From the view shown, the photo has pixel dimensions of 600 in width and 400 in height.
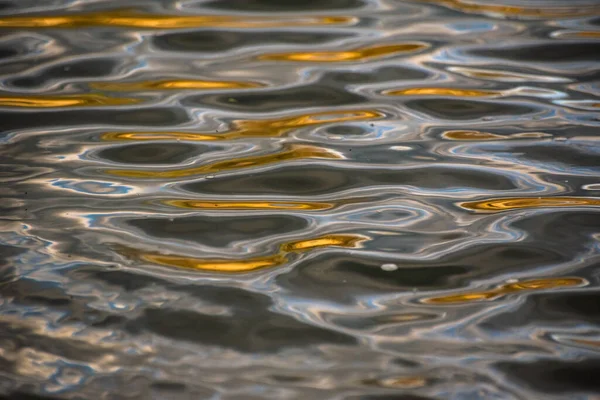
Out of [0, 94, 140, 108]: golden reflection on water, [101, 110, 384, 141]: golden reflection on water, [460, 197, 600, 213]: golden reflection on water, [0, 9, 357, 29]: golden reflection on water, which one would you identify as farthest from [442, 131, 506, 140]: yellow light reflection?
[0, 94, 140, 108]: golden reflection on water

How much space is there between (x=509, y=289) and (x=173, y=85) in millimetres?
1522

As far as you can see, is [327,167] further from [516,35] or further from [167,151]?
[516,35]

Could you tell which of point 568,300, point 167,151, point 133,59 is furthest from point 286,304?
point 133,59

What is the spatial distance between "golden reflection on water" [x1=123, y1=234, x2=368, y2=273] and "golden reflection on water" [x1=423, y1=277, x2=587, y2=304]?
277 millimetres

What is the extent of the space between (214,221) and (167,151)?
0.48 meters

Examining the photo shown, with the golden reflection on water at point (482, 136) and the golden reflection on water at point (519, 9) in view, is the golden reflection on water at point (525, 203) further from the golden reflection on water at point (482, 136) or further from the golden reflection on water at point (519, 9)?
the golden reflection on water at point (519, 9)

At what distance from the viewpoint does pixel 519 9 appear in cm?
306

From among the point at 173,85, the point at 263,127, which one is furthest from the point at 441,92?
the point at 173,85

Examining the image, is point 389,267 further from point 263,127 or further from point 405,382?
point 263,127

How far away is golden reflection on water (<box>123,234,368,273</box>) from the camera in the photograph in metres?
1.62

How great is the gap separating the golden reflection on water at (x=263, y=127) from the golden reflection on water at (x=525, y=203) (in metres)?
0.61

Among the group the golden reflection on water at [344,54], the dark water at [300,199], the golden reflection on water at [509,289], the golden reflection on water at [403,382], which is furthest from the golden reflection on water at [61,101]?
the golden reflection on water at [403,382]

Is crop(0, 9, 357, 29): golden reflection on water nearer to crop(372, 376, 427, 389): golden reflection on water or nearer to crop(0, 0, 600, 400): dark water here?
crop(0, 0, 600, 400): dark water

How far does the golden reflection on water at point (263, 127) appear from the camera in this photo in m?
2.28
